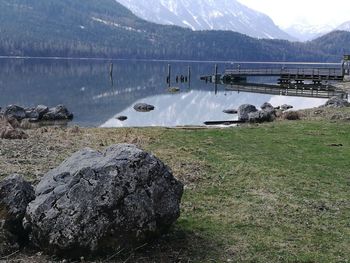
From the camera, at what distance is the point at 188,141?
2386 cm

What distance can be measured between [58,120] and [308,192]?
3841 centimetres

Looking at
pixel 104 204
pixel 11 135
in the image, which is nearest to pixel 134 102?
pixel 11 135

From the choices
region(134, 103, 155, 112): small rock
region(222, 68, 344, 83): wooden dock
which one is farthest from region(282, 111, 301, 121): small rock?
region(222, 68, 344, 83): wooden dock

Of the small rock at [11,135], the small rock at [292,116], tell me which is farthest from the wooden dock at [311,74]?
the small rock at [11,135]

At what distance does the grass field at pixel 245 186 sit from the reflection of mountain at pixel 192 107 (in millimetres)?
23628

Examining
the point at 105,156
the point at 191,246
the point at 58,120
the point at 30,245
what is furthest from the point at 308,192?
the point at 58,120

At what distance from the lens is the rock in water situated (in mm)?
9016

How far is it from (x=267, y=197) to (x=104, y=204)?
6381mm

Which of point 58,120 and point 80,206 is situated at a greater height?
point 80,206

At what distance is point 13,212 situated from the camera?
962 cm

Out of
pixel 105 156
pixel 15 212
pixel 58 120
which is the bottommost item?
pixel 58 120

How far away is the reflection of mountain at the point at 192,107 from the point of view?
170 feet

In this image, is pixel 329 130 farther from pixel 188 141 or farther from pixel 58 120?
pixel 58 120

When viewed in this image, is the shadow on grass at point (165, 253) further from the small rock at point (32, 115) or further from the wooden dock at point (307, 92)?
the wooden dock at point (307, 92)
